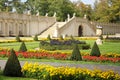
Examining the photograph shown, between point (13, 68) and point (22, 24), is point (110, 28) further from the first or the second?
point (13, 68)

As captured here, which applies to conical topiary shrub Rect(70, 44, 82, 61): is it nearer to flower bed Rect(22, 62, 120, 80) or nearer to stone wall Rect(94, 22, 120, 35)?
flower bed Rect(22, 62, 120, 80)

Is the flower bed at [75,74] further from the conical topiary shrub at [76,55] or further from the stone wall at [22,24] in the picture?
the stone wall at [22,24]

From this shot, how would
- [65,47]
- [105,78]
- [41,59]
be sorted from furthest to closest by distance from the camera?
[65,47] < [41,59] < [105,78]

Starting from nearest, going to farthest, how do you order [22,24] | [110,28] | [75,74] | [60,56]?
[75,74]
[60,56]
[22,24]
[110,28]

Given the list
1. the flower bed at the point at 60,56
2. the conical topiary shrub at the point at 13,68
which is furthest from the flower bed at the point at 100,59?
the conical topiary shrub at the point at 13,68

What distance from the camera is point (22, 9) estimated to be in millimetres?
78688

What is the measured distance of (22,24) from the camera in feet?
192

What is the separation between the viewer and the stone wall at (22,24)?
53816 millimetres

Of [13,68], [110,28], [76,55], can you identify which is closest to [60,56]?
[76,55]

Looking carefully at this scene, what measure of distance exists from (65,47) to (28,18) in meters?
29.7

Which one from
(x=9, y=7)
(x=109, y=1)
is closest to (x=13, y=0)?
(x=9, y=7)

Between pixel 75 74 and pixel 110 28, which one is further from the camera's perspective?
pixel 110 28

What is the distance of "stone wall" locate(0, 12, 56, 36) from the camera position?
53816 mm

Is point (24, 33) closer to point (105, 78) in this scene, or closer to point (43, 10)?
point (43, 10)
